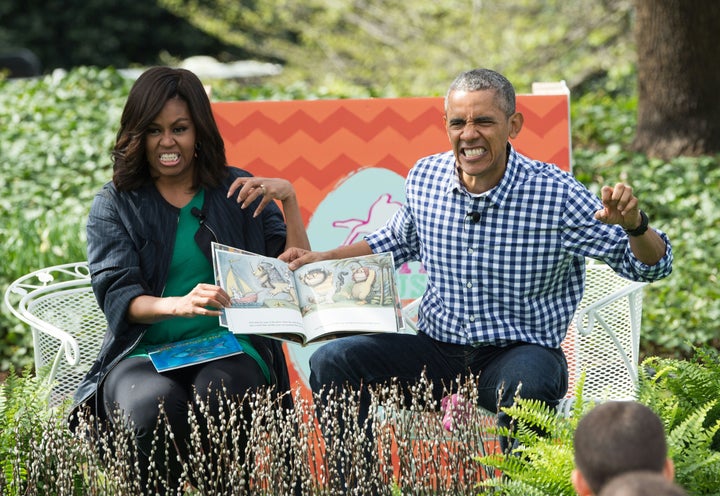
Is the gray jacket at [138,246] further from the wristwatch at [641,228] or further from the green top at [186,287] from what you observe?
the wristwatch at [641,228]

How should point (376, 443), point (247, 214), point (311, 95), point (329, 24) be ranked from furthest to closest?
point (329, 24), point (311, 95), point (247, 214), point (376, 443)

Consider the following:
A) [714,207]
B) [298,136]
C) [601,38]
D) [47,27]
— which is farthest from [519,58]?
[47,27]

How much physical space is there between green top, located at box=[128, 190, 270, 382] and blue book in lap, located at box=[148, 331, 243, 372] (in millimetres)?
40

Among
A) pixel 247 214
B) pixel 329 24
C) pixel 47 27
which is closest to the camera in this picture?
pixel 247 214

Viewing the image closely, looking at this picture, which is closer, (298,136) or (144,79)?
(144,79)

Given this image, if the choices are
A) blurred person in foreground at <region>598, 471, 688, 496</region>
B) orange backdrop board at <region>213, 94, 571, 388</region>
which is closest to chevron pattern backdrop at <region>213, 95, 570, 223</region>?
orange backdrop board at <region>213, 94, 571, 388</region>

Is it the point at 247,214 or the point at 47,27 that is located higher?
the point at 47,27

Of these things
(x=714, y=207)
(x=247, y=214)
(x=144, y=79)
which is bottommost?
(x=714, y=207)

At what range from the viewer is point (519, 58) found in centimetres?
1206

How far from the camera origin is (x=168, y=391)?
3.52 m

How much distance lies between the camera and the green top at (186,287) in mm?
3797

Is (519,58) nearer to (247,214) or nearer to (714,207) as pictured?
(714,207)

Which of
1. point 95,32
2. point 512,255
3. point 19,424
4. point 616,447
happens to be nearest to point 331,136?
point 512,255

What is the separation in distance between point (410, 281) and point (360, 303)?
1105mm
